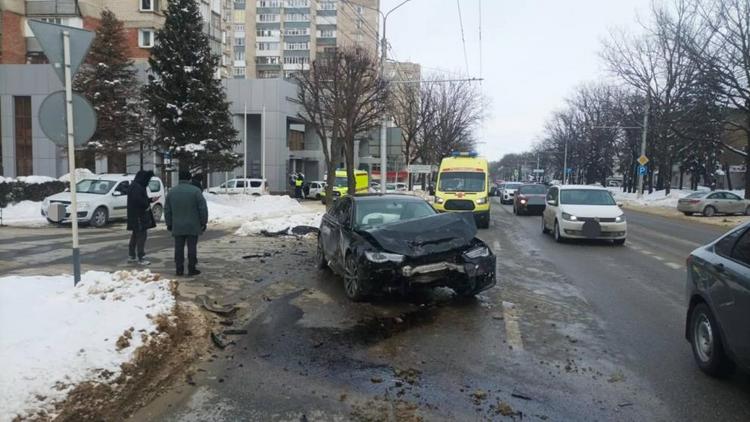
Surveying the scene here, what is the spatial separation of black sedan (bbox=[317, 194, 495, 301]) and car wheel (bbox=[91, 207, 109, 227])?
40.7ft

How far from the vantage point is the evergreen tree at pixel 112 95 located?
29.0 m

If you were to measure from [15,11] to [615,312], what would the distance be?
46977 millimetres

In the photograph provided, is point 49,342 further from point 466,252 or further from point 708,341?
point 708,341

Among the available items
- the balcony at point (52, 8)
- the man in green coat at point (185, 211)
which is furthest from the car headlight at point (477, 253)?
the balcony at point (52, 8)

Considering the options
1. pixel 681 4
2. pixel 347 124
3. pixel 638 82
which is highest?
pixel 681 4

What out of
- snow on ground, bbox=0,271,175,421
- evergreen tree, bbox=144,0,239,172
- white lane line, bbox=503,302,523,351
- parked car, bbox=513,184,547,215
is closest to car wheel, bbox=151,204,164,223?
evergreen tree, bbox=144,0,239,172

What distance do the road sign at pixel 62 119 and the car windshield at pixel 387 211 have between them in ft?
12.2

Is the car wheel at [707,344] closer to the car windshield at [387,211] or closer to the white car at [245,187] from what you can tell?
the car windshield at [387,211]

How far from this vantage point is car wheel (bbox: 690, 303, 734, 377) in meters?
4.53

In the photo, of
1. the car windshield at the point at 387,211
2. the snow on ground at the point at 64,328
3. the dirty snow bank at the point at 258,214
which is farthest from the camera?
the dirty snow bank at the point at 258,214

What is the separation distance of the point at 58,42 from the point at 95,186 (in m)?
13.5

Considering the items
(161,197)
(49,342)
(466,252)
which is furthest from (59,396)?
(161,197)

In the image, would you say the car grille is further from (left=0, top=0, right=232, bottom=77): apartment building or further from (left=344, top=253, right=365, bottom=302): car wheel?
(left=0, top=0, right=232, bottom=77): apartment building

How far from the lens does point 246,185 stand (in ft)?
125
